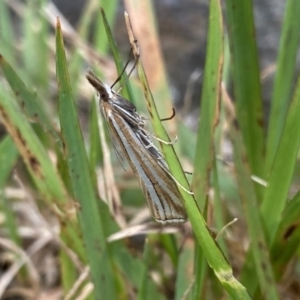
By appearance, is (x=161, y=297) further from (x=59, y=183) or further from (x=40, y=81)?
(x=40, y=81)

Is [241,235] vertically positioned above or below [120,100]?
below

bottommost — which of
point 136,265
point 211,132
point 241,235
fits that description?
point 241,235

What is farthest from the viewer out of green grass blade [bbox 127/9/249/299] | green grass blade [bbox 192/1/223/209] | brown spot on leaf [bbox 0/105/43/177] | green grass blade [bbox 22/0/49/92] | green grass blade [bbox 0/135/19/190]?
green grass blade [bbox 22/0/49/92]

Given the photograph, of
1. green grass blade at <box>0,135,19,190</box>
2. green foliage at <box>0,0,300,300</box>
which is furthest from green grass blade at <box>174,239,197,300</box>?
green grass blade at <box>0,135,19,190</box>

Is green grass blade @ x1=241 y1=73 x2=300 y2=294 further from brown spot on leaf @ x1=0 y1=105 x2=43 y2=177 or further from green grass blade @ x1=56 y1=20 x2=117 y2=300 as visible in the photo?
brown spot on leaf @ x1=0 y1=105 x2=43 y2=177

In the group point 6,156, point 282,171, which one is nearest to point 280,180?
point 282,171

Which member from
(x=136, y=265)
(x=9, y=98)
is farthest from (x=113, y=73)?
(x=136, y=265)

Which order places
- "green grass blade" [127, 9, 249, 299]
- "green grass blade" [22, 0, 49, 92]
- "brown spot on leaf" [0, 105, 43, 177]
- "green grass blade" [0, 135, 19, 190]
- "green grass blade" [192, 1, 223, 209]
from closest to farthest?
"green grass blade" [127, 9, 249, 299], "green grass blade" [192, 1, 223, 209], "brown spot on leaf" [0, 105, 43, 177], "green grass blade" [0, 135, 19, 190], "green grass blade" [22, 0, 49, 92]
